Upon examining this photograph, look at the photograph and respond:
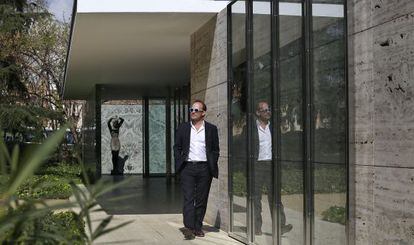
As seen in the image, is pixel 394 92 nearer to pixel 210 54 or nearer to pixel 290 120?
pixel 290 120

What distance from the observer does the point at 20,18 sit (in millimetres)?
21266

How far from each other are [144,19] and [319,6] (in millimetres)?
4467

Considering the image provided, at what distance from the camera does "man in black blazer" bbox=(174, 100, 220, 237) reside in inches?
340

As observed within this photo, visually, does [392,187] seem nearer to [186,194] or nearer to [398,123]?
[398,123]

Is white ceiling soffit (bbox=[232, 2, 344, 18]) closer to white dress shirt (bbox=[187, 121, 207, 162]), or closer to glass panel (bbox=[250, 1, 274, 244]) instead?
glass panel (bbox=[250, 1, 274, 244])

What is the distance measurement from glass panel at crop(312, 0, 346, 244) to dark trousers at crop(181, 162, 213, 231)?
2.89 metres

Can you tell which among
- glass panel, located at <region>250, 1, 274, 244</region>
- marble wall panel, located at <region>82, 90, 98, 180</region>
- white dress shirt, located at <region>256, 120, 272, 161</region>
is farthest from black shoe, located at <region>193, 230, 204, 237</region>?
marble wall panel, located at <region>82, 90, 98, 180</region>

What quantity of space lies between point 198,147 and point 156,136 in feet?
46.7

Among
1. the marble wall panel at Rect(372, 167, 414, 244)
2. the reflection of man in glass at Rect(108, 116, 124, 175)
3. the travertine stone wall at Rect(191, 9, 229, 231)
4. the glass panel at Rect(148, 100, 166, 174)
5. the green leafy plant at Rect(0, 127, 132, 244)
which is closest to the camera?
the green leafy plant at Rect(0, 127, 132, 244)

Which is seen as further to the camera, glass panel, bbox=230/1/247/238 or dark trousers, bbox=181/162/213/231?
dark trousers, bbox=181/162/213/231

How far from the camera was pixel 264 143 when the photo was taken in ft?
24.3

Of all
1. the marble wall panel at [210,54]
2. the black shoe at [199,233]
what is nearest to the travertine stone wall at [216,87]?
the marble wall panel at [210,54]

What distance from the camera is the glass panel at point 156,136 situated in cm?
2277

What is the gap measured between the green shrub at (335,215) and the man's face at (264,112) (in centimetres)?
173
